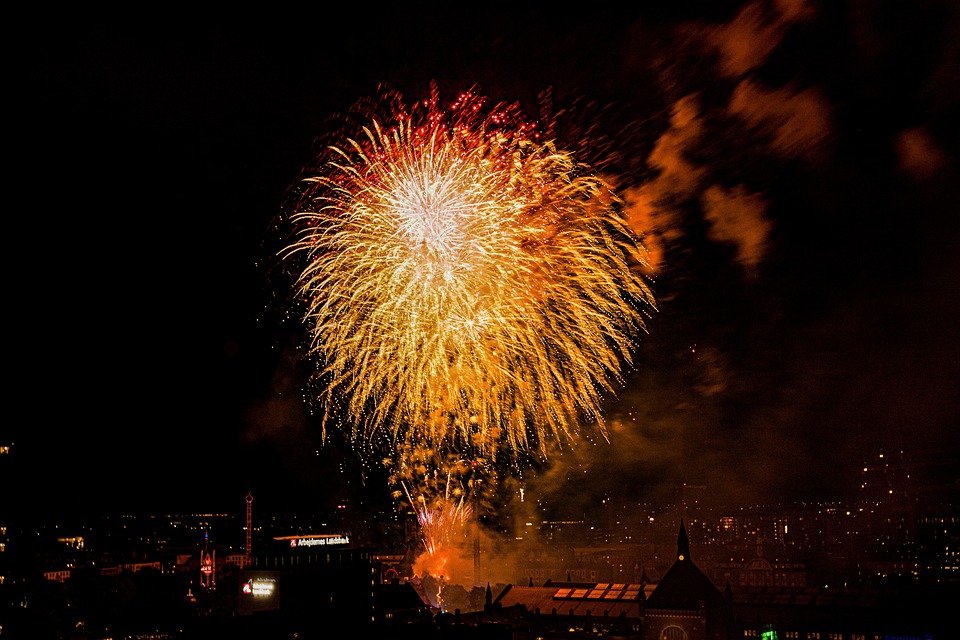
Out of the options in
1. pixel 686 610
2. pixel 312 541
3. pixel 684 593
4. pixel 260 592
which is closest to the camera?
pixel 260 592

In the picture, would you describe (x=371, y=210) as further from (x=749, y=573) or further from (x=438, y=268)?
(x=749, y=573)

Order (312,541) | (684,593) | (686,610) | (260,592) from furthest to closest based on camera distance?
(312,541) < (684,593) < (686,610) < (260,592)

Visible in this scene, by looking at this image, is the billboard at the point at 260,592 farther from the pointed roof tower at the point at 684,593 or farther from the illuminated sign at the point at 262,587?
the pointed roof tower at the point at 684,593

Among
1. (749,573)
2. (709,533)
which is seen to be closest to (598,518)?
(709,533)

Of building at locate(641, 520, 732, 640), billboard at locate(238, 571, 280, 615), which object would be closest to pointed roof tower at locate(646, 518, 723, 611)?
building at locate(641, 520, 732, 640)

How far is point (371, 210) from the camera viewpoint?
24.9m

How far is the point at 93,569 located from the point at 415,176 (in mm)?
72892

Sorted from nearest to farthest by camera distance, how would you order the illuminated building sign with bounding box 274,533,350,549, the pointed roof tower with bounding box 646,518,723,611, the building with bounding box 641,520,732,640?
the building with bounding box 641,520,732,640
the pointed roof tower with bounding box 646,518,723,611
the illuminated building sign with bounding box 274,533,350,549

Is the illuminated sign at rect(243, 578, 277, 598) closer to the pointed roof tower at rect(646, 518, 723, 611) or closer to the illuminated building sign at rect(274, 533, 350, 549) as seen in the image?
the illuminated building sign at rect(274, 533, 350, 549)

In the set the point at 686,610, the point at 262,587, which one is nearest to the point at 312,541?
the point at 262,587

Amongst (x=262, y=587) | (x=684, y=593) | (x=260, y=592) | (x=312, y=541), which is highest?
(x=312, y=541)

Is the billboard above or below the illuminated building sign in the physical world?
below

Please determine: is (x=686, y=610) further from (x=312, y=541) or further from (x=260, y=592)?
(x=312, y=541)

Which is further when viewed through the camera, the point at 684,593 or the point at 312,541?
the point at 312,541
